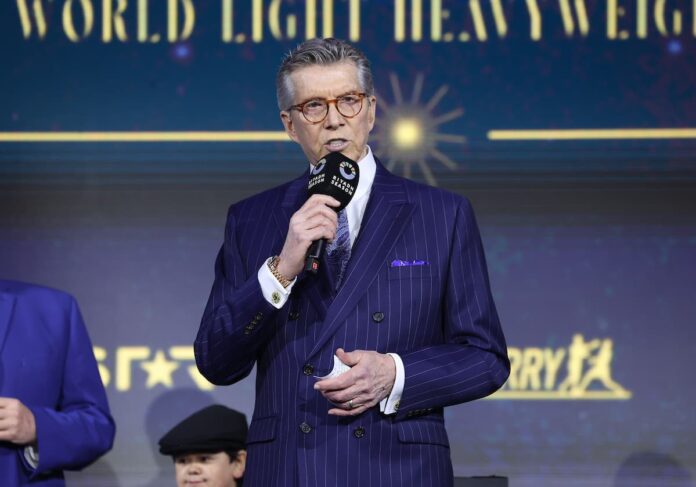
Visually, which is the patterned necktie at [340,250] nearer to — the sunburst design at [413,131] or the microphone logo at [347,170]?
the microphone logo at [347,170]

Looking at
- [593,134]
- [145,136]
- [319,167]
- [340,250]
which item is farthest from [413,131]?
[319,167]

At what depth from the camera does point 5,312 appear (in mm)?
2906

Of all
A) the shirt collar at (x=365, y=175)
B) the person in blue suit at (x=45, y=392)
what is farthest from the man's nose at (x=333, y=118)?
the person in blue suit at (x=45, y=392)

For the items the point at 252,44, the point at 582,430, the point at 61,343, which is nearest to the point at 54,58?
the point at 252,44

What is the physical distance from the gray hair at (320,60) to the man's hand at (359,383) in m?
0.60

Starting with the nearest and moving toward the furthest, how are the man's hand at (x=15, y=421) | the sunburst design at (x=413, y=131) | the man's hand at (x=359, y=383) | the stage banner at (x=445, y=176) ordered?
the man's hand at (x=359, y=383) < the man's hand at (x=15, y=421) < the stage banner at (x=445, y=176) < the sunburst design at (x=413, y=131)

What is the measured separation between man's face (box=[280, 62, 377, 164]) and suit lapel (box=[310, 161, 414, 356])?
103 millimetres

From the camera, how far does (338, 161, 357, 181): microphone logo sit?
228cm

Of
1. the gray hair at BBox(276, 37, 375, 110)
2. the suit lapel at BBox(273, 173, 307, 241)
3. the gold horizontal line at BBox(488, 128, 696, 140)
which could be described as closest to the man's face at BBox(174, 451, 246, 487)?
the gold horizontal line at BBox(488, 128, 696, 140)

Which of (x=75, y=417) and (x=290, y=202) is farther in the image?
(x=75, y=417)

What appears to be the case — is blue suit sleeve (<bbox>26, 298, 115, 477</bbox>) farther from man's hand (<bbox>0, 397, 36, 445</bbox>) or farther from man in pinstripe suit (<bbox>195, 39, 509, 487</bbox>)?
man in pinstripe suit (<bbox>195, 39, 509, 487</bbox>)

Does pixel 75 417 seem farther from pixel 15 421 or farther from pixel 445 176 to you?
pixel 445 176

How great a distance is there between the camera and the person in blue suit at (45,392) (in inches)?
110

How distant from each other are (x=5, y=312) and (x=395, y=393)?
1.10 meters
